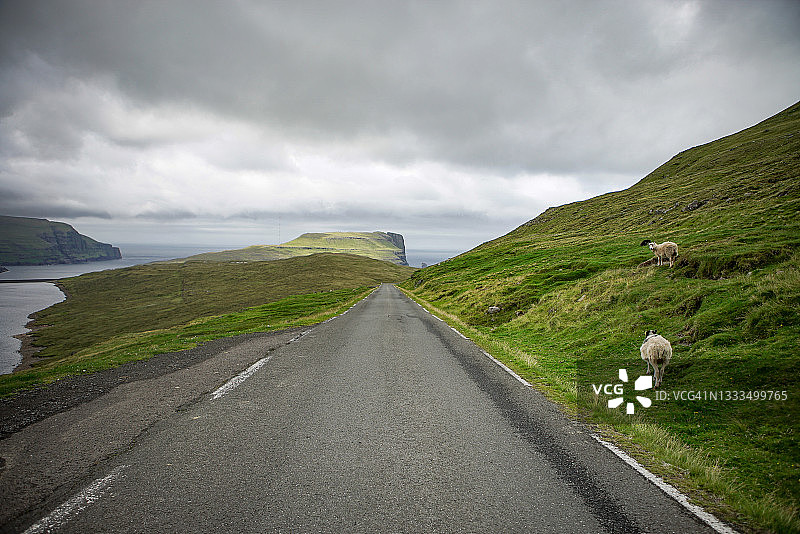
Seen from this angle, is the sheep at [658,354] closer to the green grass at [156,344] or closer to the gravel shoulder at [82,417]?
the gravel shoulder at [82,417]

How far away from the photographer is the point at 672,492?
15.8ft

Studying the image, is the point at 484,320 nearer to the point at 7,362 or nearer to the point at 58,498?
the point at 58,498

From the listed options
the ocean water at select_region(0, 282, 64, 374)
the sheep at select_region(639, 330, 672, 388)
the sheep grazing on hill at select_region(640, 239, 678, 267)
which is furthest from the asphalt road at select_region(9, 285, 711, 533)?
the ocean water at select_region(0, 282, 64, 374)

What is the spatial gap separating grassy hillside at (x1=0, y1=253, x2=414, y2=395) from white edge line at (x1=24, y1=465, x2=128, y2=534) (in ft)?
26.2

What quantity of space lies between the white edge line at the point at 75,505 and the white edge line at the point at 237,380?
12.0 ft

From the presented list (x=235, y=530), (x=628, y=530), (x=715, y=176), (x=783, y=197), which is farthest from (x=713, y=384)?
(x=715, y=176)

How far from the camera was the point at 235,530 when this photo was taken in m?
3.90

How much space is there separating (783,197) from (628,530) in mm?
50707

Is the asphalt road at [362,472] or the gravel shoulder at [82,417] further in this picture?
the gravel shoulder at [82,417]

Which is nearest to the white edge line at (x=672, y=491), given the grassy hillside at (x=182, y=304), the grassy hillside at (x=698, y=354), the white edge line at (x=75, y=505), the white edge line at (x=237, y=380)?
the grassy hillside at (x=698, y=354)

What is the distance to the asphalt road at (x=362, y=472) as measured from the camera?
4.11 metres

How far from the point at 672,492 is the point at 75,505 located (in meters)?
7.46

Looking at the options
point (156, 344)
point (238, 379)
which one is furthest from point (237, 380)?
point (156, 344)

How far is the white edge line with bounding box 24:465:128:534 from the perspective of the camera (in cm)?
390
